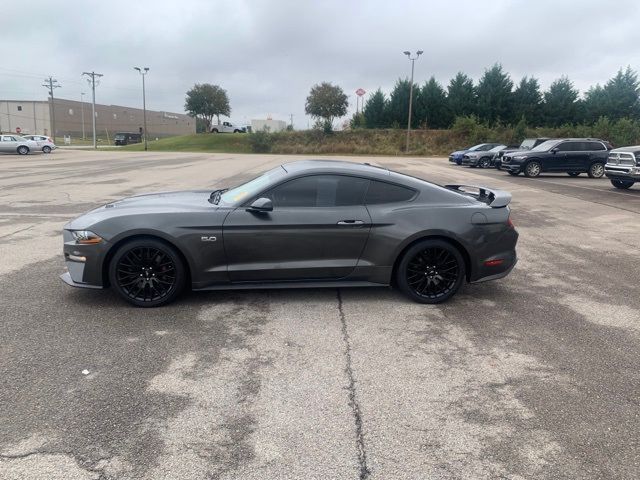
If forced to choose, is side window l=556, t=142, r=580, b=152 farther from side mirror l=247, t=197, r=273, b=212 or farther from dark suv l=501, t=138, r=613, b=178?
side mirror l=247, t=197, r=273, b=212

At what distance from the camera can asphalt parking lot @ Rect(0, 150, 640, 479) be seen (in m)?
2.69

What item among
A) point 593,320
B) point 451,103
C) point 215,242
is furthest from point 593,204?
point 451,103

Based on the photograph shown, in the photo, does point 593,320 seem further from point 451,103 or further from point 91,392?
point 451,103

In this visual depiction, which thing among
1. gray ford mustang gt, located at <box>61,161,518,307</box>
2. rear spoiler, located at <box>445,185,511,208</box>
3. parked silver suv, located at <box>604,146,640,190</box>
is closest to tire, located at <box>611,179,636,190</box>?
parked silver suv, located at <box>604,146,640,190</box>

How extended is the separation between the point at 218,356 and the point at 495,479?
219cm

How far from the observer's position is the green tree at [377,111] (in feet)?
205

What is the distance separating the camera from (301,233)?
15.9 feet

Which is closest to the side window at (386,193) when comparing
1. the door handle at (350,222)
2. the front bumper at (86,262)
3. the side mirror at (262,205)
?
the door handle at (350,222)

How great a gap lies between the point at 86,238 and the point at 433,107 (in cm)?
5979

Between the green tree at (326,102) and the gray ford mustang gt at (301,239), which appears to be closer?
the gray ford mustang gt at (301,239)

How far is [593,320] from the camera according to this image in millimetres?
4812

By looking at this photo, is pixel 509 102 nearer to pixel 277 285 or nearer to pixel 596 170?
pixel 596 170

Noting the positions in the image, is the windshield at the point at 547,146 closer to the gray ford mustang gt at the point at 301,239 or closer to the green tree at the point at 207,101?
the gray ford mustang gt at the point at 301,239

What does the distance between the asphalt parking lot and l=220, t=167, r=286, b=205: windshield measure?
1.05 metres
